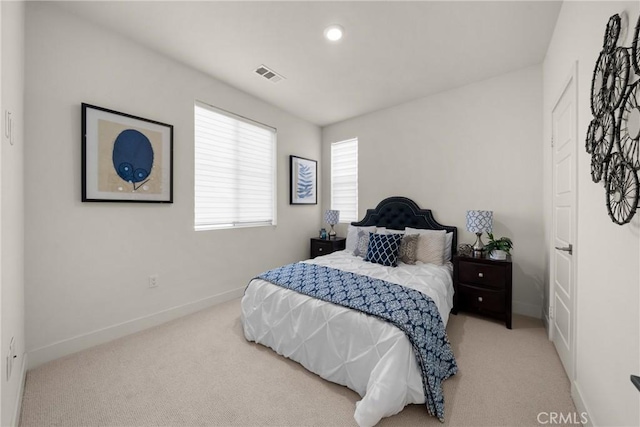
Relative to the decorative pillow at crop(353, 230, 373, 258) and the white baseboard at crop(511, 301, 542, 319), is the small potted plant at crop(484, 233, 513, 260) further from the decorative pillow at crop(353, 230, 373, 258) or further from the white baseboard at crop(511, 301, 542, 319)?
the decorative pillow at crop(353, 230, 373, 258)

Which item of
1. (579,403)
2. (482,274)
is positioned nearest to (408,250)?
(482,274)

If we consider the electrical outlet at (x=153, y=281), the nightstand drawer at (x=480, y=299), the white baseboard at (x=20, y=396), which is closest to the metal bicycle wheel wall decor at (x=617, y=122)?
the nightstand drawer at (x=480, y=299)

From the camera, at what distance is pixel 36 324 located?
1.94m

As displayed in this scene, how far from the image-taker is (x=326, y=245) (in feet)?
13.4

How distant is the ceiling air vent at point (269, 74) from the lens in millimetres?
2860

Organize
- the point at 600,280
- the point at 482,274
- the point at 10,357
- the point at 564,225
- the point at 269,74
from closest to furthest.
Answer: the point at 600,280 → the point at 10,357 → the point at 564,225 → the point at 482,274 → the point at 269,74

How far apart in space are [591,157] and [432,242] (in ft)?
5.86

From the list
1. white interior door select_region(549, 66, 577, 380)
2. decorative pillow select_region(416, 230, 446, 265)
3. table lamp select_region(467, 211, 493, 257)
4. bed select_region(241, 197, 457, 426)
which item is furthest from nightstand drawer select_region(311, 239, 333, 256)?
white interior door select_region(549, 66, 577, 380)

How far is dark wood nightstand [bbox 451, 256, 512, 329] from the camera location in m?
2.58

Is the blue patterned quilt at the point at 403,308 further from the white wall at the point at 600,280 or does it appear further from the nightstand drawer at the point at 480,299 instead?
the nightstand drawer at the point at 480,299

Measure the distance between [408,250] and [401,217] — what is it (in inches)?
32.5

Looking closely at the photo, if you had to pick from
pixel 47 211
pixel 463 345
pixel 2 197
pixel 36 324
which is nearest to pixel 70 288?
pixel 36 324

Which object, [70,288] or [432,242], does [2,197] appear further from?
[432,242]

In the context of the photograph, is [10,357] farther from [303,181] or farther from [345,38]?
[303,181]
